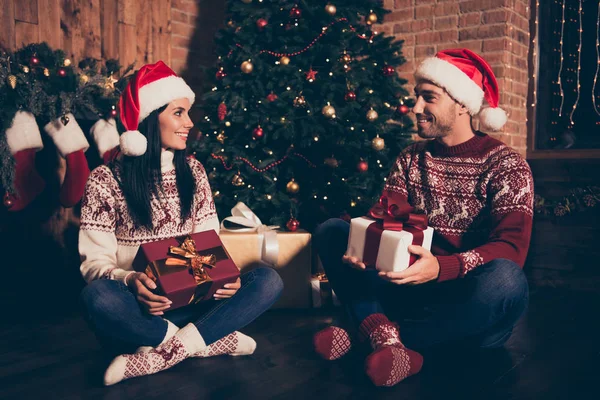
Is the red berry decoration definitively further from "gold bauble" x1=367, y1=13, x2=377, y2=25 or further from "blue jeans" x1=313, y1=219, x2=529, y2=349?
"blue jeans" x1=313, y1=219, x2=529, y2=349

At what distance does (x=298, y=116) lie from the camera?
3057 millimetres

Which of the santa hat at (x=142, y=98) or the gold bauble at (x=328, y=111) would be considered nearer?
the santa hat at (x=142, y=98)

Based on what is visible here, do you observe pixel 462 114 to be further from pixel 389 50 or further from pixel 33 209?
pixel 33 209

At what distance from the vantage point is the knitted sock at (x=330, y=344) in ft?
6.40

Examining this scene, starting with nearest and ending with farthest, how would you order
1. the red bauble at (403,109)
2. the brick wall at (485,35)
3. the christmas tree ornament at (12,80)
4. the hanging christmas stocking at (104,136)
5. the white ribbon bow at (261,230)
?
1. the christmas tree ornament at (12,80)
2. the white ribbon bow at (261,230)
3. the hanging christmas stocking at (104,136)
4. the red bauble at (403,109)
5. the brick wall at (485,35)

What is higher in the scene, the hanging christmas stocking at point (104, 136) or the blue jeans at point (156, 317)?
the hanging christmas stocking at point (104, 136)

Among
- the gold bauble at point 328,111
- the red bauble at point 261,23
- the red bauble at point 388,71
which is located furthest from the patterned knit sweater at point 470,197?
the red bauble at point 261,23

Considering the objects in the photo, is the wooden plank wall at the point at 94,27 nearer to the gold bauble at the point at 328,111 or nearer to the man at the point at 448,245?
the gold bauble at the point at 328,111

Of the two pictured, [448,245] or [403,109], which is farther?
[403,109]

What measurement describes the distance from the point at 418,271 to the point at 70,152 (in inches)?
73.8

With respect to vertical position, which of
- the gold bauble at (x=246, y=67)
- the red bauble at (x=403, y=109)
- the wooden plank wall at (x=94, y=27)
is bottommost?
the red bauble at (x=403, y=109)

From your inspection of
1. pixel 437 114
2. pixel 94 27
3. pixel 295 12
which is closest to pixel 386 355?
pixel 437 114

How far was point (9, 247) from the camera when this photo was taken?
275cm

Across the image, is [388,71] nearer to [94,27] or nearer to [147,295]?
[94,27]
